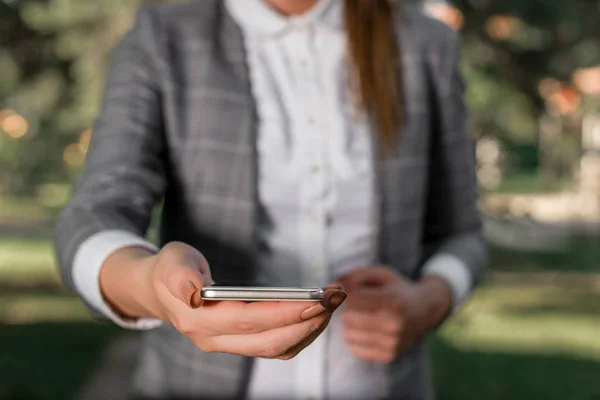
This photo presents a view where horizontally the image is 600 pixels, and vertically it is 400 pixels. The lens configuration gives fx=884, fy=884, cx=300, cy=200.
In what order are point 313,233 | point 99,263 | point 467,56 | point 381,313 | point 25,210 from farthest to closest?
1. point 25,210
2. point 467,56
3. point 313,233
4. point 381,313
5. point 99,263

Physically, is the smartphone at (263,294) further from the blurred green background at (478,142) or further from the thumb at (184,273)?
the blurred green background at (478,142)

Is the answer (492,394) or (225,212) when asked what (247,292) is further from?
(492,394)

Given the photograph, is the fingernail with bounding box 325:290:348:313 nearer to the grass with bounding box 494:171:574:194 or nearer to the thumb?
the thumb

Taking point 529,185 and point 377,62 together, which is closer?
point 377,62

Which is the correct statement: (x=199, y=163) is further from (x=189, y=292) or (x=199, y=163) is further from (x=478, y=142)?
(x=478, y=142)

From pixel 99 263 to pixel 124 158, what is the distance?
0.76 ft

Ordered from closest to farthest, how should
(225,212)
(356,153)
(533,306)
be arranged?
(225,212) → (356,153) → (533,306)

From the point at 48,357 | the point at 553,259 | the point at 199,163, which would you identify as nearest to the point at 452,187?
the point at 199,163

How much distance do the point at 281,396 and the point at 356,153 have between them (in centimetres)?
47

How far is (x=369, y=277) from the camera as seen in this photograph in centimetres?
150

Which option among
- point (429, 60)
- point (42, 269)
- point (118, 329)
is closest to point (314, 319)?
point (429, 60)

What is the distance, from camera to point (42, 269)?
12.1m

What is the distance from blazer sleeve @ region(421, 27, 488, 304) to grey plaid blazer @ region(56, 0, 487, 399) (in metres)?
0.02

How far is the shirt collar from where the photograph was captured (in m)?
1.67
